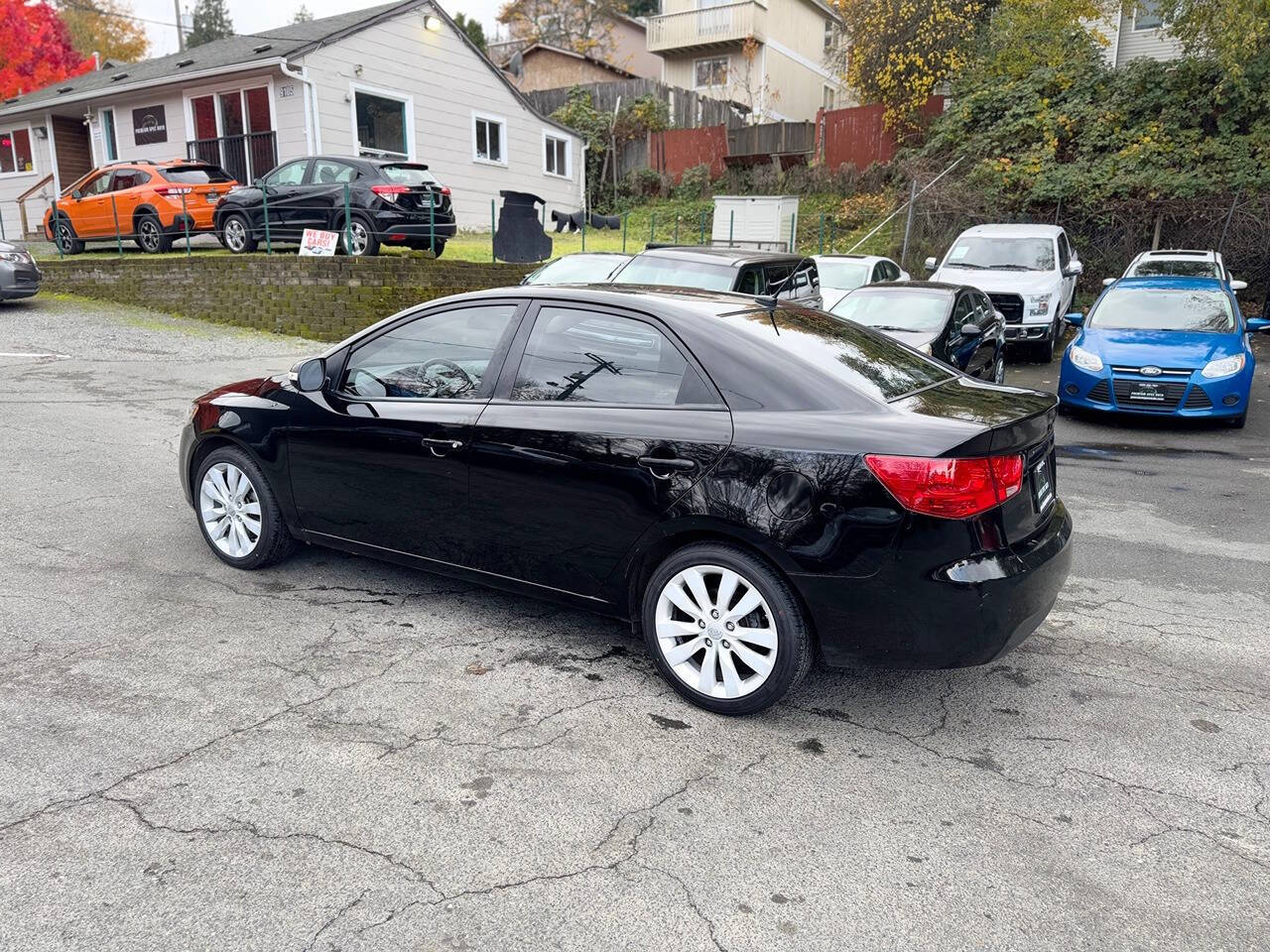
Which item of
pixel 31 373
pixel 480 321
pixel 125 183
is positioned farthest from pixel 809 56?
pixel 480 321

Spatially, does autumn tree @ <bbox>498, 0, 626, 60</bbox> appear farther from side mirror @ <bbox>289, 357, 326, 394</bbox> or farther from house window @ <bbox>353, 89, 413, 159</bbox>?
side mirror @ <bbox>289, 357, 326, 394</bbox>

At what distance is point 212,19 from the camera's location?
204 feet

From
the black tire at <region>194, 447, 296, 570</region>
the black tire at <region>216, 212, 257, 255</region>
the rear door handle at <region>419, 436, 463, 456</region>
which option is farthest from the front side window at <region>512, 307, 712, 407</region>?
the black tire at <region>216, 212, 257, 255</region>

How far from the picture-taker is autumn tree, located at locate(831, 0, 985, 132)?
22.4 m

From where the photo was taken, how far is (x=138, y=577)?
4.73m

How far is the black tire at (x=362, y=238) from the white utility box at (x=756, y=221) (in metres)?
8.05

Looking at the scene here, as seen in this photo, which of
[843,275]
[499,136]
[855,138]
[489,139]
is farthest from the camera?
[499,136]

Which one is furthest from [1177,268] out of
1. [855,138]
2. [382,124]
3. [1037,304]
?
[382,124]

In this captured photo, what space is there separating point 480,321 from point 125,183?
1674cm

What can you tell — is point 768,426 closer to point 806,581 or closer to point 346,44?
point 806,581

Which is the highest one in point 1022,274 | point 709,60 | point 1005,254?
point 709,60

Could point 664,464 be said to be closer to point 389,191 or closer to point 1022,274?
point 1022,274

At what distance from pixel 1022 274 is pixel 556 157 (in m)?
17.3

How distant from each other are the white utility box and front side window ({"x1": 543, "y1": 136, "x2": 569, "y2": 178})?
323 inches
